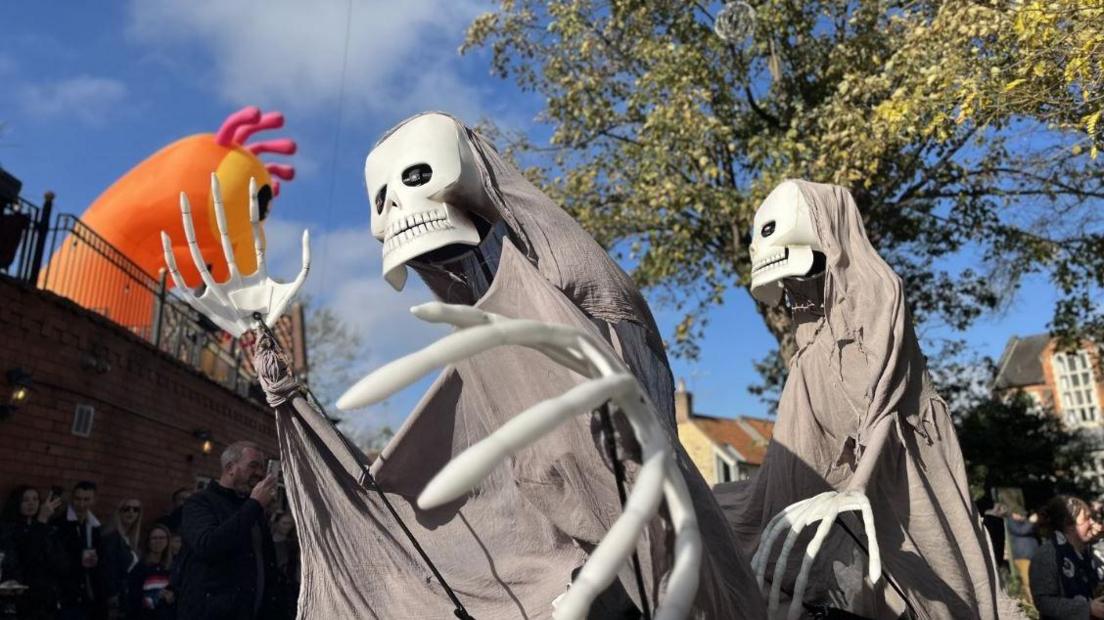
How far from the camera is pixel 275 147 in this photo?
13516 millimetres

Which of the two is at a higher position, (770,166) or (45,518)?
(770,166)

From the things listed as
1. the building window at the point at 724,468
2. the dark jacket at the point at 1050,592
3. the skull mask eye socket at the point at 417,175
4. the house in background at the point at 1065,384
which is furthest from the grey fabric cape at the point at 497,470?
the house in background at the point at 1065,384

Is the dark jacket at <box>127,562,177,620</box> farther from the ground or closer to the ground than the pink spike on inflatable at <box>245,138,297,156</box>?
closer to the ground

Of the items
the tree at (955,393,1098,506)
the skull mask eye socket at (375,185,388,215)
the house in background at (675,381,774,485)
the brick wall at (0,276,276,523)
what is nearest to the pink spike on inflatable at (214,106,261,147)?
the brick wall at (0,276,276,523)

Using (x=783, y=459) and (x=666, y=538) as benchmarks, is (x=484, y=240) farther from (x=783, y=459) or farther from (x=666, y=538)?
(x=783, y=459)

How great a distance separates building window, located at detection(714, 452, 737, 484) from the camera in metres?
35.7

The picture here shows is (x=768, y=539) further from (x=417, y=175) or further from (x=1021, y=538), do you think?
(x=1021, y=538)

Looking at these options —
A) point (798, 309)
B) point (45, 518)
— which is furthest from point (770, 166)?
point (45, 518)

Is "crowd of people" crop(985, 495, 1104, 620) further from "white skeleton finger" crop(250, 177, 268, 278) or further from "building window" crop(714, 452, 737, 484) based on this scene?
"building window" crop(714, 452, 737, 484)

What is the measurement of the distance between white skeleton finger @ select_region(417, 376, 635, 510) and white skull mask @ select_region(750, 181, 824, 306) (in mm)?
2594

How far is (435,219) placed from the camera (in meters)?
2.46

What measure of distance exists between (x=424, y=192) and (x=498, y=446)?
1.41 metres

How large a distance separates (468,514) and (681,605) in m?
1.19

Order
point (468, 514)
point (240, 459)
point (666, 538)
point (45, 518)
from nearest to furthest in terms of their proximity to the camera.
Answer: point (666, 538)
point (468, 514)
point (240, 459)
point (45, 518)
